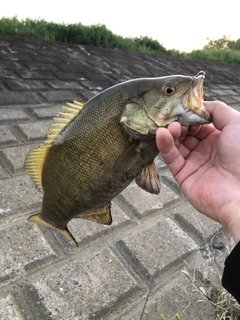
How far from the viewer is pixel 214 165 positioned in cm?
183

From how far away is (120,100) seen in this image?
1.42 meters

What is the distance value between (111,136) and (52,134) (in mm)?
286

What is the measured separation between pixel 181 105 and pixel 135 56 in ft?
24.9

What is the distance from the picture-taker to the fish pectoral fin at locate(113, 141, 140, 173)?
4.50ft

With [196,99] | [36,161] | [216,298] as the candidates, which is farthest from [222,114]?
[216,298]

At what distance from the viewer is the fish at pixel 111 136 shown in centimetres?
136

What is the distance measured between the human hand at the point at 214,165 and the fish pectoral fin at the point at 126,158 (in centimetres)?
20

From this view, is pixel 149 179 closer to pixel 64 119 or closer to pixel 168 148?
pixel 168 148

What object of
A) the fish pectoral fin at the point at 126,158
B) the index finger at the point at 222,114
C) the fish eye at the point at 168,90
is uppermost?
the fish eye at the point at 168,90

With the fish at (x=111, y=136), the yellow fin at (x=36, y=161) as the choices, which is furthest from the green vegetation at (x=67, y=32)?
the fish at (x=111, y=136)

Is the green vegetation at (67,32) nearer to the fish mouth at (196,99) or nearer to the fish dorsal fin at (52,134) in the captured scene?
the fish dorsal fin at (52,134)

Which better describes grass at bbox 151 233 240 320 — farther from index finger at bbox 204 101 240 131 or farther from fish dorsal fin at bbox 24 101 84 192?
fish dorsal fin at bbox 24 101 84 192

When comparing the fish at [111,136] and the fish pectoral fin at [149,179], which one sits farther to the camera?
the fish pectoral fin at [149,179]

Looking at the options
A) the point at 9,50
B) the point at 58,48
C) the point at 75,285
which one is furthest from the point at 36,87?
the point at 75,285
